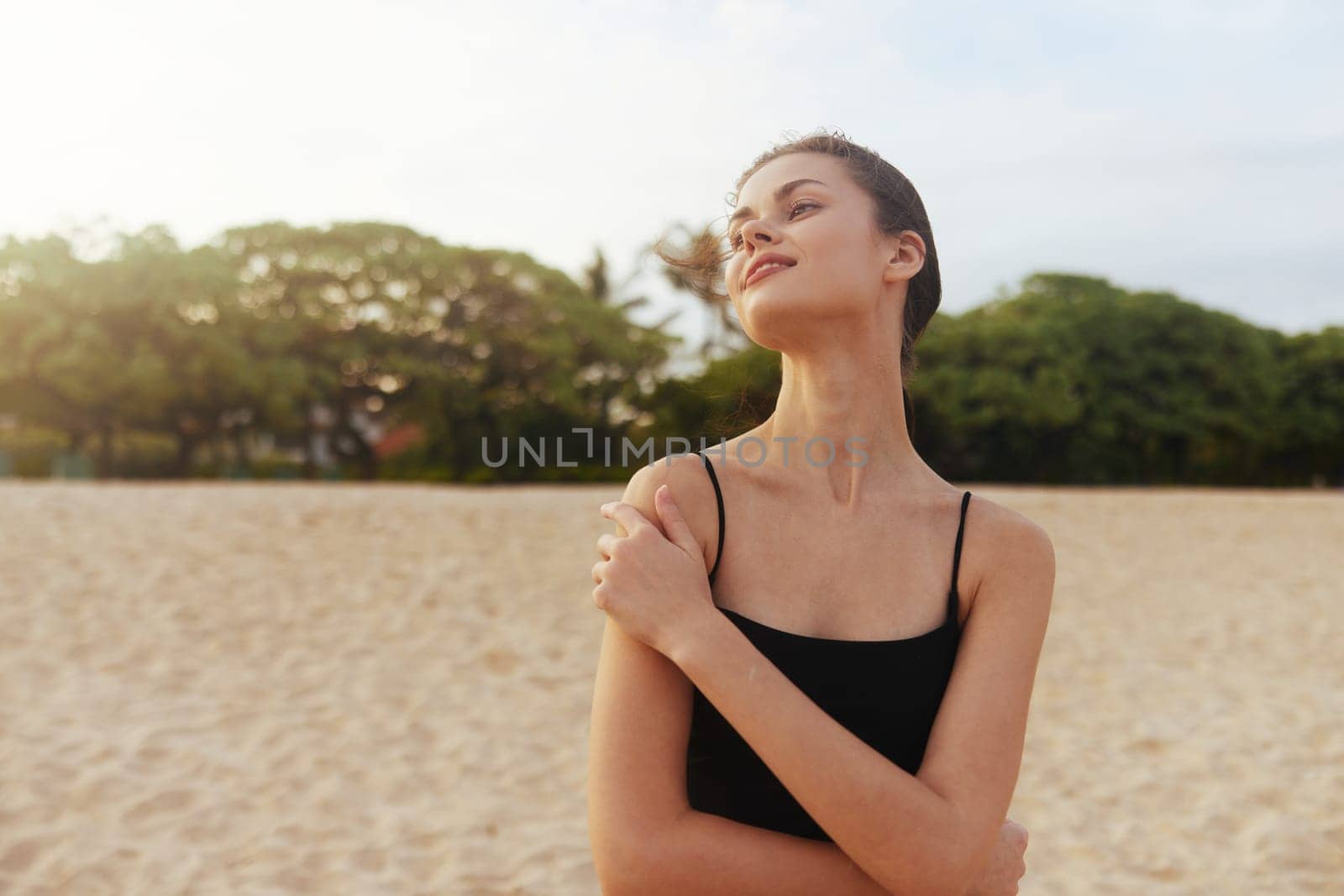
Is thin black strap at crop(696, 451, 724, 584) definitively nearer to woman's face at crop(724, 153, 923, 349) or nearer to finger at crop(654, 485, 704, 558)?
finger at crop(654, 485, 704, 558)

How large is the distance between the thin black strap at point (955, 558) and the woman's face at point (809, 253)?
29cm

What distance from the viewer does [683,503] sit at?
4.45 feet

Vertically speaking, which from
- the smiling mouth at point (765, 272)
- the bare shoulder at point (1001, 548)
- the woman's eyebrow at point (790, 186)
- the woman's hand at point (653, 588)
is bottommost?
the woman's hand at point (653, 588)

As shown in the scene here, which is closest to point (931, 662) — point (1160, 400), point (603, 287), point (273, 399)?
point (273, 399)

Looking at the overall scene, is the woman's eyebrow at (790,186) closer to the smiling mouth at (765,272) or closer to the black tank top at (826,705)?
the smiling mouth at (765,272)

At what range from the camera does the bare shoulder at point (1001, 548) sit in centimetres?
137

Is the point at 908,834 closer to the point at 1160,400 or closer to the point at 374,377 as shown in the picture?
the point at 374,377

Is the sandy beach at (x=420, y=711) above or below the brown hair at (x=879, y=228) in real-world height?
below

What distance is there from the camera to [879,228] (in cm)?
139

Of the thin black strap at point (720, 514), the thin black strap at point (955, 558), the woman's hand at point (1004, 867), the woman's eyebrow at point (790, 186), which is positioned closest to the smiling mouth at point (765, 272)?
the woman's eyebrow at point (790, 186)

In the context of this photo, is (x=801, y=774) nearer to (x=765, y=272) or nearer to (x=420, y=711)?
(x=765, y=272)

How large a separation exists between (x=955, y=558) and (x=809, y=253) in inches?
18.1

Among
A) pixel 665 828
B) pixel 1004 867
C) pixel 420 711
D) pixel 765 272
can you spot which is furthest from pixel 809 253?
pixel 420 711

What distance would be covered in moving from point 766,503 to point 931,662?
0.98ft
